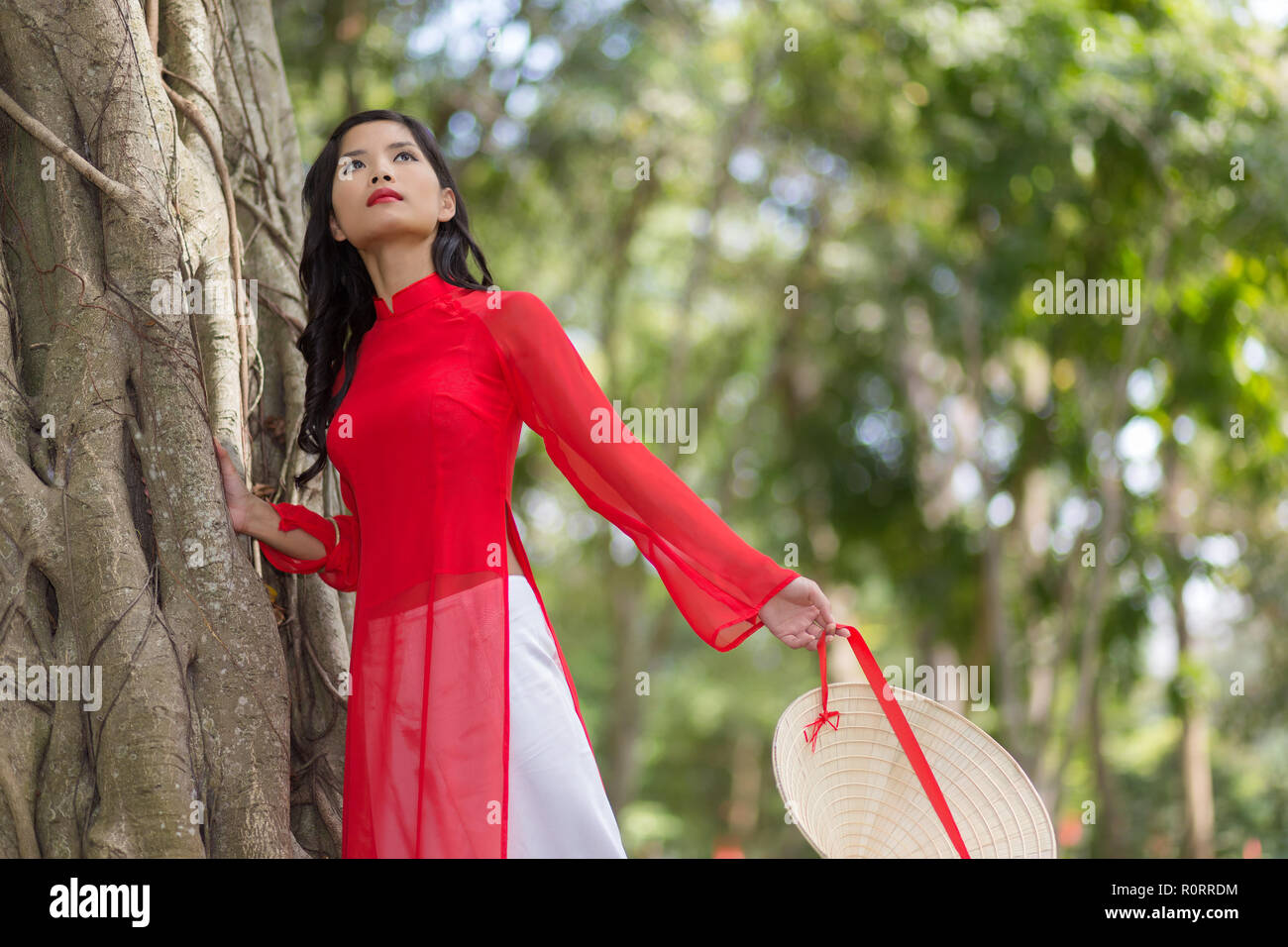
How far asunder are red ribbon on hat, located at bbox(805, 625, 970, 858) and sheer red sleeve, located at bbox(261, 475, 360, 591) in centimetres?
87

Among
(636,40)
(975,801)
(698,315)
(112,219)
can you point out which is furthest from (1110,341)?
(112,219)

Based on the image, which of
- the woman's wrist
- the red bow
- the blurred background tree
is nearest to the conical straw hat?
the red bow

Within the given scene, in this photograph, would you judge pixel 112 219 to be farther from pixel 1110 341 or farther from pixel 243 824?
pixel 1110 341

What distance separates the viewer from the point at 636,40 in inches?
293

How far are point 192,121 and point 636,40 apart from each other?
535cm

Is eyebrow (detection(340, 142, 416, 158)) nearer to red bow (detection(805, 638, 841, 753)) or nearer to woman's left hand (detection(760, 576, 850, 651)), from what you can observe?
woman's left hand (detection(760, 576, 850, 651))

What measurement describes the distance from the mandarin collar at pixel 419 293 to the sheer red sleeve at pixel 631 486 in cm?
14

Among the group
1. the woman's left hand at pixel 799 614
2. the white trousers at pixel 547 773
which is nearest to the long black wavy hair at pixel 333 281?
the white trousers at pixel 547 773

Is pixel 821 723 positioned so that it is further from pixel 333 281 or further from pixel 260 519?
pixel 333 281

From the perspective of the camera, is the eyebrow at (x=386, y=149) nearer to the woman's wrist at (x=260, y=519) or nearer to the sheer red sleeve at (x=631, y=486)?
the sheer red sleeve at (x=631, y=486)

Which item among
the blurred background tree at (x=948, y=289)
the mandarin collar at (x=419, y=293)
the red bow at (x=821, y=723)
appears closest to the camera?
the red bow at (x=821, y=723)

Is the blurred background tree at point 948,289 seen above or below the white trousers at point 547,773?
above

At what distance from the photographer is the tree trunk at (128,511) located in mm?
1978

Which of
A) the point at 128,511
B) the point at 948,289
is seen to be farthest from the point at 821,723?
the point at 948,289
